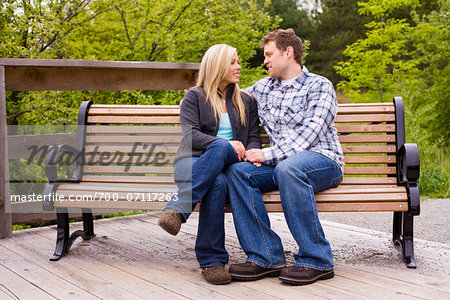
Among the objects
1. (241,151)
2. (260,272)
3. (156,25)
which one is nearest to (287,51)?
(241,151)

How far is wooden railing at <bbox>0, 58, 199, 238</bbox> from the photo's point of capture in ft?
12.7

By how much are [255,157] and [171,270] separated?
0.82 meters

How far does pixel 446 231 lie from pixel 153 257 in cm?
243

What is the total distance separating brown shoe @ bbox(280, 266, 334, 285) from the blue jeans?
1.2 inches

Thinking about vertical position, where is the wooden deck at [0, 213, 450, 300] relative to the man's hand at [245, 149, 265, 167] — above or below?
below

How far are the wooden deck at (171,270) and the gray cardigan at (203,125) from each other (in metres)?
0.72

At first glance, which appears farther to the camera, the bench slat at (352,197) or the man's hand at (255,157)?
the man's hand at (255,157)

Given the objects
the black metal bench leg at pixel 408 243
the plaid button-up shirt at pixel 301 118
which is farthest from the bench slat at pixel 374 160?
the black metal bench leg at pixel 408 243

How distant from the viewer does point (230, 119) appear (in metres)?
3.35

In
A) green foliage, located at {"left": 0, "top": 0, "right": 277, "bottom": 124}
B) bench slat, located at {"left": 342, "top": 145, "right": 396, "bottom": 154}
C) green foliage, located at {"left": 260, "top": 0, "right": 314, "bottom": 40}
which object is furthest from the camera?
green foliage, located at {"left": 260, "top": 0, "right": 314, "bottom": 40}

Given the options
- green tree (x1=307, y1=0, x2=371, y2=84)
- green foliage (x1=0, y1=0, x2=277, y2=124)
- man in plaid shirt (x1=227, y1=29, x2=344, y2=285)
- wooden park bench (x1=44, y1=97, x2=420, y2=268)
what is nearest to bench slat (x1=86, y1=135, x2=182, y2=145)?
wooden park bench (x1=44, y1=97, x2=420, y2=268)

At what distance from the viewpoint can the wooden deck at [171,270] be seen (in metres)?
2.70

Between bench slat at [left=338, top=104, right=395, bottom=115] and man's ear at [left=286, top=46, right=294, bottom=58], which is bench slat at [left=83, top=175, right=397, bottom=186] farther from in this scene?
man's ear at [left=286, top=46, right=294, bottom=58]

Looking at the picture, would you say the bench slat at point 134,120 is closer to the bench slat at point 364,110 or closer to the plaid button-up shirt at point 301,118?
the plaid button-up shirt at point 301,118
